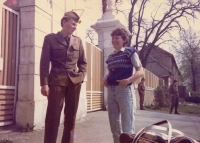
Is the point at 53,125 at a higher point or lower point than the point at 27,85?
lower

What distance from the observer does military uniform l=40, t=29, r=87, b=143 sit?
320 cm

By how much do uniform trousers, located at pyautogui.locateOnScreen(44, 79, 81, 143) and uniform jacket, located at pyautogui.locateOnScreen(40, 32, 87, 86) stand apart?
10 centimetres

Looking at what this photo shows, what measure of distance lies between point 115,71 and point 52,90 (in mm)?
860

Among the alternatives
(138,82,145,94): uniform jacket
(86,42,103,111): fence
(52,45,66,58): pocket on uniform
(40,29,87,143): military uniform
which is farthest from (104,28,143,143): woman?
(138,82,145,94): uniform jacket

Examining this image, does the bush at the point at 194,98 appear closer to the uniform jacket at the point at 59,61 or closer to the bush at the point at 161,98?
the bush at the point at 161,98

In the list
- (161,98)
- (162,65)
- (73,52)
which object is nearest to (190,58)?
(162,65)

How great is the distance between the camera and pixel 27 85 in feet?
17.1

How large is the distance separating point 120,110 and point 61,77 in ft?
2.90

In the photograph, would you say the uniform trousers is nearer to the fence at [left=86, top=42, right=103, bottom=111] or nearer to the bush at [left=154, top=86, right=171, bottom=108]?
the fence at [left=86, top=42, right=103, bottom=111]

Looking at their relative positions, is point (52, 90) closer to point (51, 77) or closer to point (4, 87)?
point (51, 77)

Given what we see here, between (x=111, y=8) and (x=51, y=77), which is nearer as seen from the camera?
(x=51, y=77)

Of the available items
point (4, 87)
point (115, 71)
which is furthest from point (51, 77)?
point (4, 87)

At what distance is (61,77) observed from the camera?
3266mm

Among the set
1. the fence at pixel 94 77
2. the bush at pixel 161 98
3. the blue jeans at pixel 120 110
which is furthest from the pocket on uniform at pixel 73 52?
the bush at pixel 161 98
